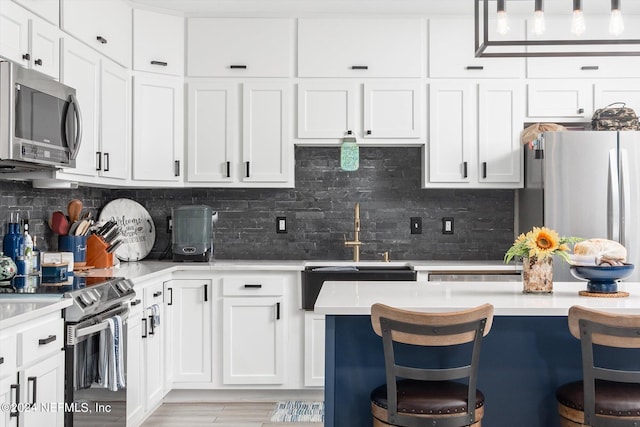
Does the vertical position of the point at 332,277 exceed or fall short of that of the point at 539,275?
it falls short

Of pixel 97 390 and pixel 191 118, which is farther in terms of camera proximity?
pixel 191 118

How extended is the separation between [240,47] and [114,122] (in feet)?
3.51

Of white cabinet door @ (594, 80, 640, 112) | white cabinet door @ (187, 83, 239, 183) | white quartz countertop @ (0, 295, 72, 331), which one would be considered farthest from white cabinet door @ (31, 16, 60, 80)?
white cabinet door @ (594, 80, 640, 112)

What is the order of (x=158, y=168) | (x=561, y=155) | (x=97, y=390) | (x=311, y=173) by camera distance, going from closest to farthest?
(x=97, y=390) → (x=561, y=155) → (x=158, y=168) → (x=311, y=173)

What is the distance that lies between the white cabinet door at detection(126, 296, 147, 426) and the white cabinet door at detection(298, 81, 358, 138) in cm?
173

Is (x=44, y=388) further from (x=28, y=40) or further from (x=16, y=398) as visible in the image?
(x=28, y=40)

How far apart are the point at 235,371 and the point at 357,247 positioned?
1.22m

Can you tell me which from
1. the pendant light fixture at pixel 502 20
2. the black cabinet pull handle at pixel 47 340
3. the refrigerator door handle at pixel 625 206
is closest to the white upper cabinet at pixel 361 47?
the refrigerator door handle at pixel 625 206

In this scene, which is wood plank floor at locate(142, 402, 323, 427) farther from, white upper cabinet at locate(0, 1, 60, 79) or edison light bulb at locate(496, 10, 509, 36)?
edison light bulb at locate(496, 10, 509, 36)

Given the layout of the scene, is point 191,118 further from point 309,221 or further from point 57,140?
point 57,140

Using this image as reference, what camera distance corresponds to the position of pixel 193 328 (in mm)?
4375

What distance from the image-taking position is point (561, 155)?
164 inches

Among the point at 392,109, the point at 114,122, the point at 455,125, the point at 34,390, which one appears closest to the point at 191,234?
the point at 114,122

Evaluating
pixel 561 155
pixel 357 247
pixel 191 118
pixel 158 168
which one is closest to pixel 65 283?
pixel 158 168
